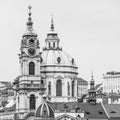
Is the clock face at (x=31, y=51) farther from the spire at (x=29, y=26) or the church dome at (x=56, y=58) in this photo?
the church dome at (x=56, y=58)

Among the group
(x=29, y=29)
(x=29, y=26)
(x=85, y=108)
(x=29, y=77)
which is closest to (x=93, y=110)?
(x=85, y=108)

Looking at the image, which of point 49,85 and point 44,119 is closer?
point 44,119

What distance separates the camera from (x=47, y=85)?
516 ft

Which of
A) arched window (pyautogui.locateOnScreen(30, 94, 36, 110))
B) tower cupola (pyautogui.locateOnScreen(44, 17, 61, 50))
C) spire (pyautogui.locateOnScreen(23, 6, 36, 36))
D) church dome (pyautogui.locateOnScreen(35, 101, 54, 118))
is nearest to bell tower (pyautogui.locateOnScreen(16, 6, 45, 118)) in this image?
arched window (pyautogui.locateOnScreen(30, 94, 36, 110))

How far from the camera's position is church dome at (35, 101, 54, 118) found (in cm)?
14075

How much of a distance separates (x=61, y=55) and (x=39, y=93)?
11406 mm

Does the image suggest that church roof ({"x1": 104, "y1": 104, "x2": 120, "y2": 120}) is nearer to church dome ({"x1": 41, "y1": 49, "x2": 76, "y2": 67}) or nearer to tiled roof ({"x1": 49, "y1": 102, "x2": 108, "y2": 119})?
tiled roof ({"x1": 49, "y1": 102, "x2": 108, "y2": 119})

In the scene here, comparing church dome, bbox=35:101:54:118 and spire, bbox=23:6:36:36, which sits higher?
spire, bbox=23:6:36:36

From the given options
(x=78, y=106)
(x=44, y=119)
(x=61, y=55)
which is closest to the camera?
(x=44, y=119)

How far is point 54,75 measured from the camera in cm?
15775

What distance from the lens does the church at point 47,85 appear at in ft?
479

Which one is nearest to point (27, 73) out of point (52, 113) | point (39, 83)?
point (39, 83)

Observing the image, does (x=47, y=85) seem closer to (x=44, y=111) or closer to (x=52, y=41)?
(x=52, y=41)

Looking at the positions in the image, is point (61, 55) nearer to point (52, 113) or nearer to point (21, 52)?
point (21, 52)
